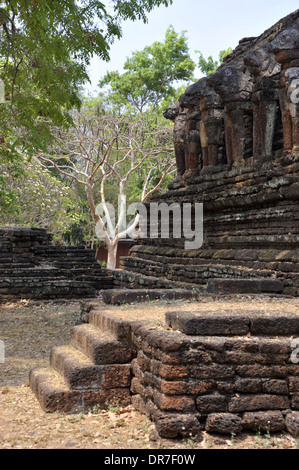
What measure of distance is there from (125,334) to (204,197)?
6.85 m

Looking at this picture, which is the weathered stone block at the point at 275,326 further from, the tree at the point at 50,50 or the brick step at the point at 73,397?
the tree at the point at 50,50

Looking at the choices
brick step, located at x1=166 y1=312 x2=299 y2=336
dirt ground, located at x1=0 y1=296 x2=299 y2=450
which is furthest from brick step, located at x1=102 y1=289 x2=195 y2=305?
brick step, located at x1=166 y1=312 x2=299 y2=336

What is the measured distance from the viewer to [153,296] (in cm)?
663

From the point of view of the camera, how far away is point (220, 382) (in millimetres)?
3832

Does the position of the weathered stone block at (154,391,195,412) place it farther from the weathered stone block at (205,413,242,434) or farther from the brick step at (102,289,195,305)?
the brick step at (102,289,195,305)

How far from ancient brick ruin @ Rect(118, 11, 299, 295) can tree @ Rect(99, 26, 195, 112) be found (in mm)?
13671

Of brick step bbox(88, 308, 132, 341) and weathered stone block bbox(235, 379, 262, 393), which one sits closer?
weathered stone block bbox(235, 379, 262, 393)

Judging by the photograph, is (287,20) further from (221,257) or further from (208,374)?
(208,374)

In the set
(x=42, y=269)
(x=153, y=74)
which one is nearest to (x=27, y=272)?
(x=42, y=269)

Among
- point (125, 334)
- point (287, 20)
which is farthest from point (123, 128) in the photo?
point (125, 334)

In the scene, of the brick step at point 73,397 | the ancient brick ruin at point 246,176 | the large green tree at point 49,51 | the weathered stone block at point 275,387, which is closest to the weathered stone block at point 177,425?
the weathered stone block at point 275,387

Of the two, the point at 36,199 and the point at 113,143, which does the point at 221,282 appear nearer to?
the point at 113,143

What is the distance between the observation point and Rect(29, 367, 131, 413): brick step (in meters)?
4.33

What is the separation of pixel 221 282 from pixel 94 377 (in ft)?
9.82
